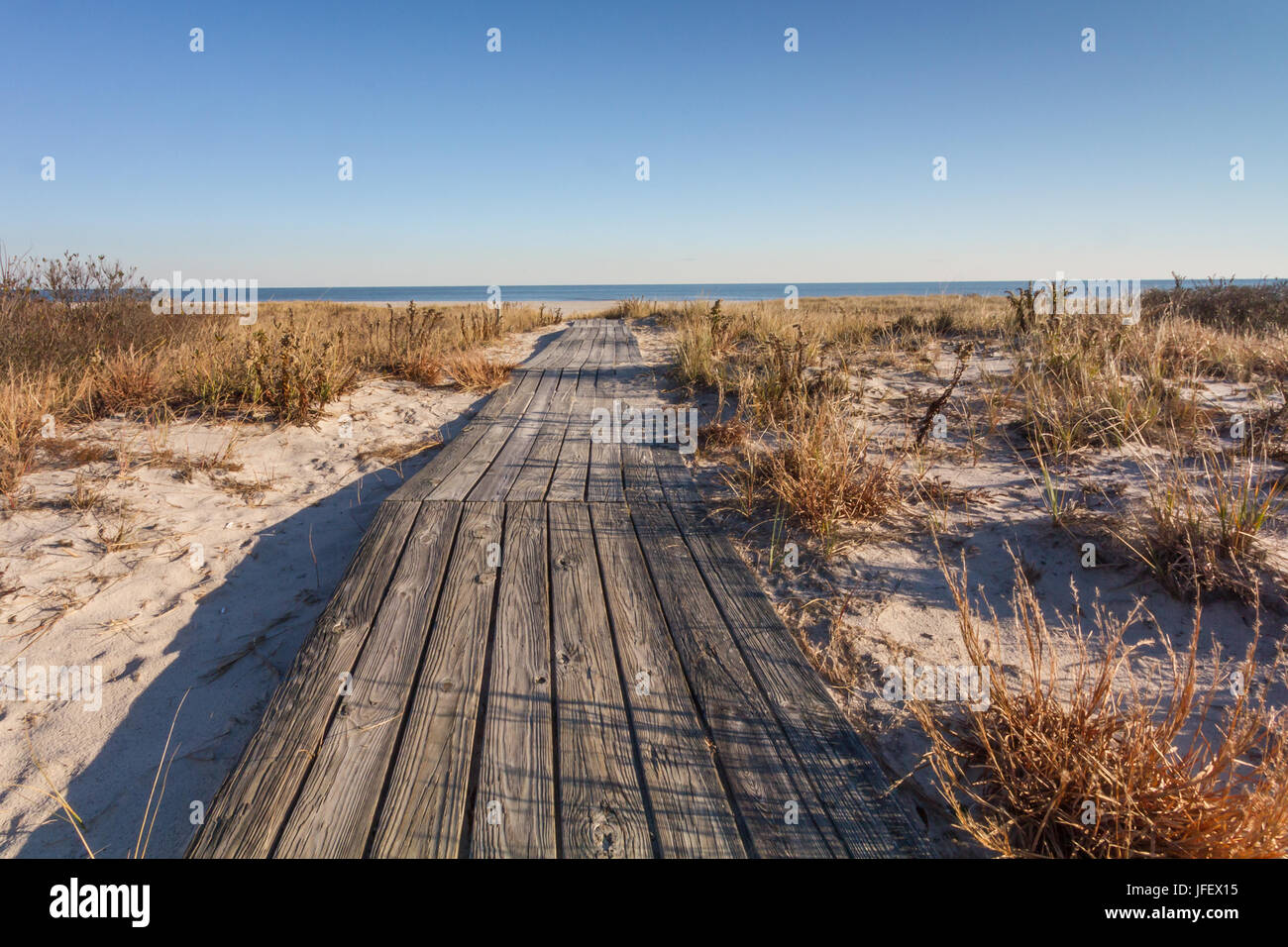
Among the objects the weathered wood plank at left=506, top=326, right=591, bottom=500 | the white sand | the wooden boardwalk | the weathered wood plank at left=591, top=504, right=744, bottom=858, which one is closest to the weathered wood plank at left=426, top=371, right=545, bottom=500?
the weathered wood plank at left=506, top=326, right=591, bottom=500

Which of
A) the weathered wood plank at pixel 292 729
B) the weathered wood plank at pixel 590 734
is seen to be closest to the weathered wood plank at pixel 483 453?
the weathered wood plank at pixel 292 729

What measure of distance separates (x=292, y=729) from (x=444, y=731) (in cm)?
49

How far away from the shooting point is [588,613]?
2586 millimetres

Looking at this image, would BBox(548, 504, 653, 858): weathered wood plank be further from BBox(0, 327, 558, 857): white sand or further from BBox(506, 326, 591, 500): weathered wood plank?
BBox(0, 327, 558, 857): white sand

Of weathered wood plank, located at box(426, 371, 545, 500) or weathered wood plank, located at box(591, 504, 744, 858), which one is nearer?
weathered wood plank, located at box(591, 504, 744, 858)

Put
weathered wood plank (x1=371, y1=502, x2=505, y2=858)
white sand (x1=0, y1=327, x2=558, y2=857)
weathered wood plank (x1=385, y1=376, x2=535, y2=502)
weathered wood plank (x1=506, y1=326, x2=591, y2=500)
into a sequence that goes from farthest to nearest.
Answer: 1. weathered wood plank (x1=506, y1=326, x2=591, y2=500)
2. weathered wood plank (x1=385, y1=376, x2=535, y2=502)
3. white sand (x1=0, y1=327, x2=558, y2=857)
4. weathered wood plank (x1=371, y1=502, x2=505, y2=858)

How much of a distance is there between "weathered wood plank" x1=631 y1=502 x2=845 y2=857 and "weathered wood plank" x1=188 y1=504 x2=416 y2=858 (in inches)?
48.5

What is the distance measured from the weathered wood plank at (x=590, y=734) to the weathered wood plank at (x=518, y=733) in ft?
0.14

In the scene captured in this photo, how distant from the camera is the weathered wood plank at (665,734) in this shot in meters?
1.58

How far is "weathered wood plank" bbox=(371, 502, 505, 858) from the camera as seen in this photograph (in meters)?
1.56

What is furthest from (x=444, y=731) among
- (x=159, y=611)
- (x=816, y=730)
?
(x=159, y=611)

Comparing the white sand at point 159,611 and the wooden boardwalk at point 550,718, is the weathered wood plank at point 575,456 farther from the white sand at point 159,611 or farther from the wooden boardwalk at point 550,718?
the white sand at point 159,611

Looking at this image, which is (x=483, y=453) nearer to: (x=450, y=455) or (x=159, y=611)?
(x=450, y=455)
